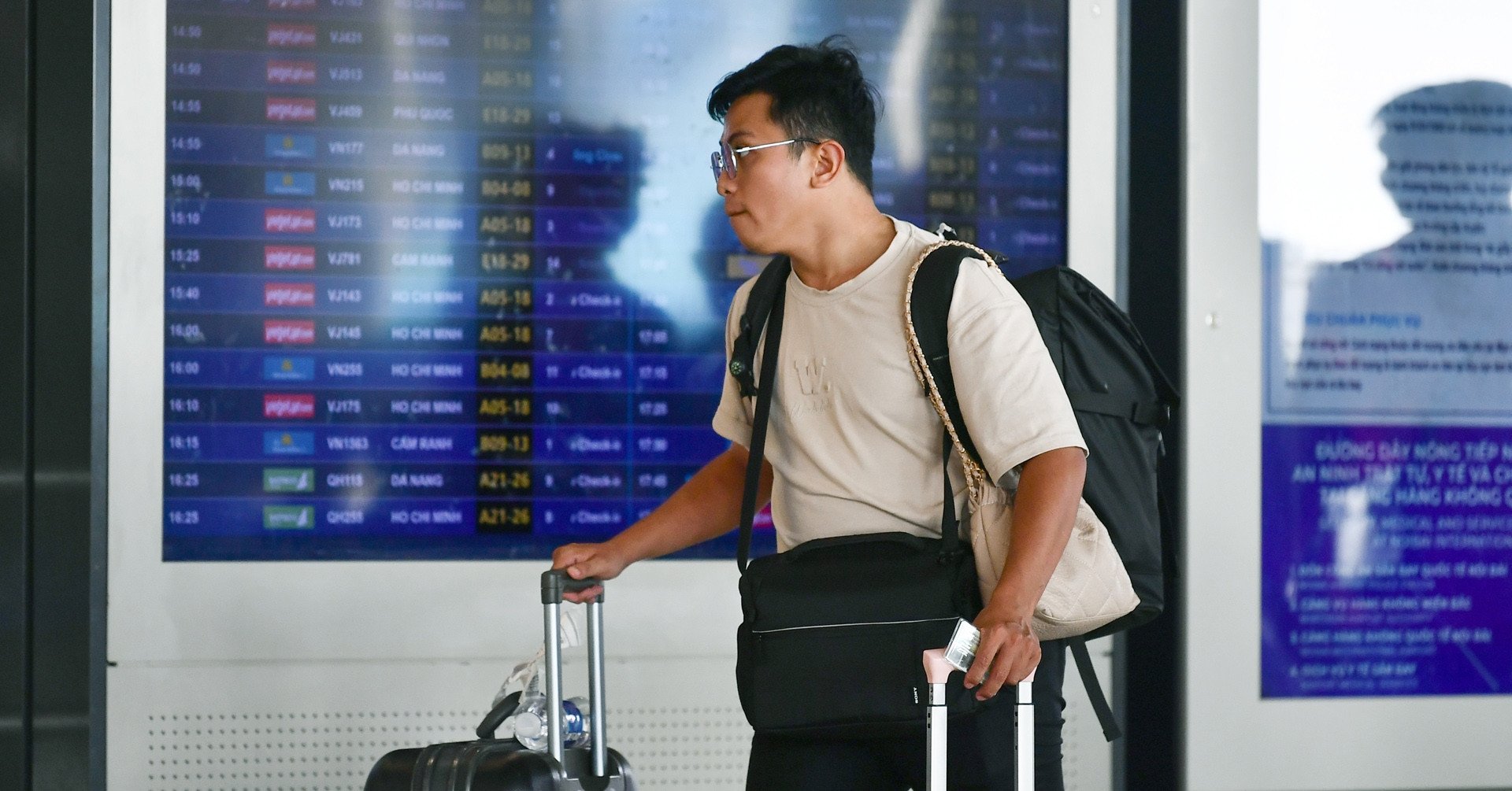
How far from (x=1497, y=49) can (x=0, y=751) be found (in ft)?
13.3

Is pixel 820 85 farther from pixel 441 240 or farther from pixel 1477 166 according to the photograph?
Result: pixel 1477 166

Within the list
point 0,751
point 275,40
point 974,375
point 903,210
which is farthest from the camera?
point 903,210

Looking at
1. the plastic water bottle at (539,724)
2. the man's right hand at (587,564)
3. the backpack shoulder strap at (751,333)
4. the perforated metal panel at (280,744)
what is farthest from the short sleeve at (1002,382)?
the perforated metal panel at (280,744)

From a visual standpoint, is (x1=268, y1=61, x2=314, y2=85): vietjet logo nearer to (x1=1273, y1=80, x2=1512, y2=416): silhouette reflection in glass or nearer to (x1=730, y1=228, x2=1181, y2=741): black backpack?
(x1=730, y1=228, x2=1181, y2=741): black backpack

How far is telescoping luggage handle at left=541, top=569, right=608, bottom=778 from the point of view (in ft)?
7.24

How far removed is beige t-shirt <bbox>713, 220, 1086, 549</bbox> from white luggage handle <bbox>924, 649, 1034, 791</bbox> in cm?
32

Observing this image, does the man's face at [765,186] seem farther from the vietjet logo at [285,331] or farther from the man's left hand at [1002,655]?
the vietjet logo at [285,331]

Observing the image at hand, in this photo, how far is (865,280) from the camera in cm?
208

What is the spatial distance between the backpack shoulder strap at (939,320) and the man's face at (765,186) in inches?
9.1

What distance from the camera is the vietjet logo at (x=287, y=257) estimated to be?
11.0 ft

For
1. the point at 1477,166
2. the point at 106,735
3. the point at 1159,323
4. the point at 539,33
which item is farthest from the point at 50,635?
the point at 1477,166

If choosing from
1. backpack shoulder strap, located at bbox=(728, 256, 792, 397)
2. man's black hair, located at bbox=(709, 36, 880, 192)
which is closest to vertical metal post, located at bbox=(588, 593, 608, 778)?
backpack shoulder strap, located at bbox=(728, 256, 792, 397)

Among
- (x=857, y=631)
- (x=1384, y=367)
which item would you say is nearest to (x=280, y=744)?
(x=857, y=631)

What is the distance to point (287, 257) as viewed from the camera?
3.35 meters
